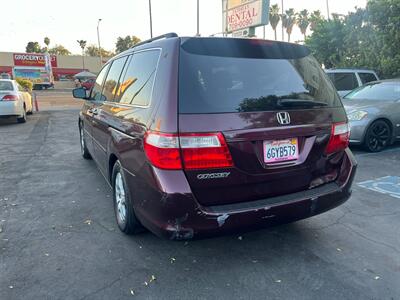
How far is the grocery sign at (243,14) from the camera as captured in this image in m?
12.5

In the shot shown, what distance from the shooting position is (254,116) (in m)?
2.74

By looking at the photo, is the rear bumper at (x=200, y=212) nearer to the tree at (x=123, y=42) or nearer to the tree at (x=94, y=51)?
the tree at (x=123, y=42)

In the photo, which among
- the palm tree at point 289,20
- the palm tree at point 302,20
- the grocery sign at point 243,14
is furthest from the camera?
the palm tree at point 289,20

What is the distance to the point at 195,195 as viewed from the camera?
104 inches

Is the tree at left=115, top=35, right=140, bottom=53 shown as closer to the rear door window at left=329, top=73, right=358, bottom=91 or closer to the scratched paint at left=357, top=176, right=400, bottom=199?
the rear door window at left=329, top=73, right=358, bottom=91

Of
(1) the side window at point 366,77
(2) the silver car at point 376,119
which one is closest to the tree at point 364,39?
(1) the side window at point 366,77

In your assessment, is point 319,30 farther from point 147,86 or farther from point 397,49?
point 147,86

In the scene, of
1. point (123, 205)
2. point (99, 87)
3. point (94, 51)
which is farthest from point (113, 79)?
point (94, 51)

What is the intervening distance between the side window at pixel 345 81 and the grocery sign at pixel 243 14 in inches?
133

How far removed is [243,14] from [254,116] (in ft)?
39.5

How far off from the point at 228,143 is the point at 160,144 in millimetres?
494

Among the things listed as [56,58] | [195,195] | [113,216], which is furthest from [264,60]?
[56,58]

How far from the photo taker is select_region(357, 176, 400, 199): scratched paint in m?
4.92

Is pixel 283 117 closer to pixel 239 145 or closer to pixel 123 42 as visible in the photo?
pixel 239 145
